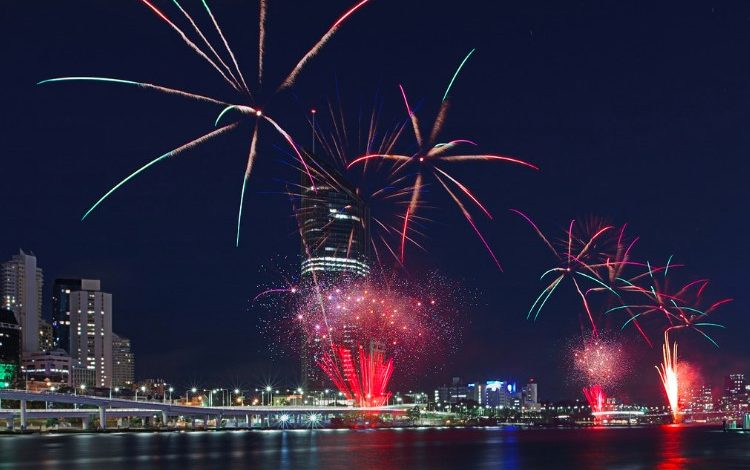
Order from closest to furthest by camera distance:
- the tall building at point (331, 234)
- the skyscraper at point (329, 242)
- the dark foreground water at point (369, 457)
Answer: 1. the dark foreground water at point (369, 457)
2. the tall building at point (331, 234)
3. the skyscraper at point (329, 242)

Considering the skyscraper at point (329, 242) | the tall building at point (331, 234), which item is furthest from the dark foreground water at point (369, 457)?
the tall building at point (331, 234)

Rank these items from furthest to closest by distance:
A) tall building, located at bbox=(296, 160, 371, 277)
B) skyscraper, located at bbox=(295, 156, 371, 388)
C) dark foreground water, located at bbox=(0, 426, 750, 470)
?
1. skyscraper, located at bbox=(295, 156, 371, 388)
2. tall building, located at bbox=(296, 160, 371, 277)
3. dark foreground water, located at bbox=(0, 426, 750, 470)

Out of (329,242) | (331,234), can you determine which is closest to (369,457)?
(329,242)

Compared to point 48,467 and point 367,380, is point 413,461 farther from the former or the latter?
point 367,380

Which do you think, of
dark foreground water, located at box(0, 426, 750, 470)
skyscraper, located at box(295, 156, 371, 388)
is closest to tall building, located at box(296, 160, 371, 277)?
skyscraper, located at box(295, 156, 371, 388)

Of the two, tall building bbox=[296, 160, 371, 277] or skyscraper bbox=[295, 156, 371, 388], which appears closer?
tall building bbox=[296, 160, 371, 277]

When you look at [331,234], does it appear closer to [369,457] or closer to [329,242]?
[329,242]

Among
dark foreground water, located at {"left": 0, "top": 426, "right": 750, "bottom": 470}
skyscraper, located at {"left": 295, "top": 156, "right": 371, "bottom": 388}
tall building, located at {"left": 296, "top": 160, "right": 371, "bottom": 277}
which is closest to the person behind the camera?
dark foreground water, located at {"left": 0, "top": 426, "right": 750, "bottom": 470}

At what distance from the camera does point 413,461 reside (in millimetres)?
86688

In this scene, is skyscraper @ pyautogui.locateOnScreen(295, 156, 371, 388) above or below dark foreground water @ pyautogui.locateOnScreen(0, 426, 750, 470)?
above

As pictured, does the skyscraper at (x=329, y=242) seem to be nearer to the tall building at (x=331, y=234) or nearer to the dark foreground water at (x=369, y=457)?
the tall building at (x=331, y=234)

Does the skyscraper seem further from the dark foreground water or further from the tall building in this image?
the dark foreground water

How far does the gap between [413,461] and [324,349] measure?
4401cm

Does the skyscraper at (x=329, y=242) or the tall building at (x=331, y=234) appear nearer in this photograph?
the tall building at (x=331, y=234)
